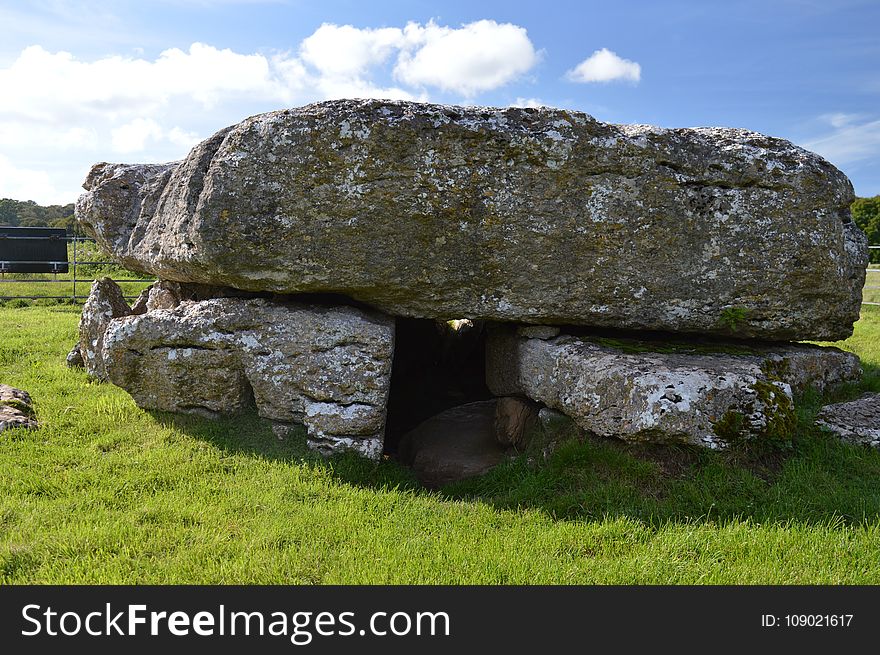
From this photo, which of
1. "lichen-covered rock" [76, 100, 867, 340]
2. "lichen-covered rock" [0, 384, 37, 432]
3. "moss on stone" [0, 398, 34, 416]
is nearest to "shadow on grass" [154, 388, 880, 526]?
"lichen-covered rock" [76, 100, 867, 340]

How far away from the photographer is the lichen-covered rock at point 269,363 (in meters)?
6.80

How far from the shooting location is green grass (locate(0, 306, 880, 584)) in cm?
458

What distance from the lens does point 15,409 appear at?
744 centimetres

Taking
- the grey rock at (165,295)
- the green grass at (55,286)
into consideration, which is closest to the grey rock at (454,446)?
the grey rock at (165,295)

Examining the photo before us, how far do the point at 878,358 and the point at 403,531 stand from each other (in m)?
9.01

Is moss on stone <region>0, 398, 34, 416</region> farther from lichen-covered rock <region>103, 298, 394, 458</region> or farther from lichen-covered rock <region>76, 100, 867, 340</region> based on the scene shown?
lichen-covered rock <region>76, 100, 867, 340</region>

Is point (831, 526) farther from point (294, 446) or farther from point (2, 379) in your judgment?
point (2, 379)

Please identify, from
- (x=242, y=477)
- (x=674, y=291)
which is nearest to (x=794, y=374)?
(x=674, y=291)

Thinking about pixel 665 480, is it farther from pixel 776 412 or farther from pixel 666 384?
pixel 776 412

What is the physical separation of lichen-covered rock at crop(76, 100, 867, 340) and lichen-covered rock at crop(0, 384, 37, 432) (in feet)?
7.47

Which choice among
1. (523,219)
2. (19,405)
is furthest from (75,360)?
(523,219)

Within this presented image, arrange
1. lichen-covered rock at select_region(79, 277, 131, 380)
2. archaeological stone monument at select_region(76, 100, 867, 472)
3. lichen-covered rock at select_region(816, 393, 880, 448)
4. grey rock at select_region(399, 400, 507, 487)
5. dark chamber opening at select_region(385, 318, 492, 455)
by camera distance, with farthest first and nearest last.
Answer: dark chamber opening at select_region(385, 318, 492, 455), lichen-covered rock at select_region(79, 277, 131, 380), grey rock at select_region(399, 400, 507, 487), archaeological stone monument at select_region(76, 100, 867, 472), lichen-covered rock at select_region(816, 393, 880, 448)

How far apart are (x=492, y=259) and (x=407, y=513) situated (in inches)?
107

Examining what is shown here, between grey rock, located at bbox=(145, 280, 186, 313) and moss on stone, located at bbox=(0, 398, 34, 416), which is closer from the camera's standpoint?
moss on stone, located at bbox=(0, 398, 34, 416)
